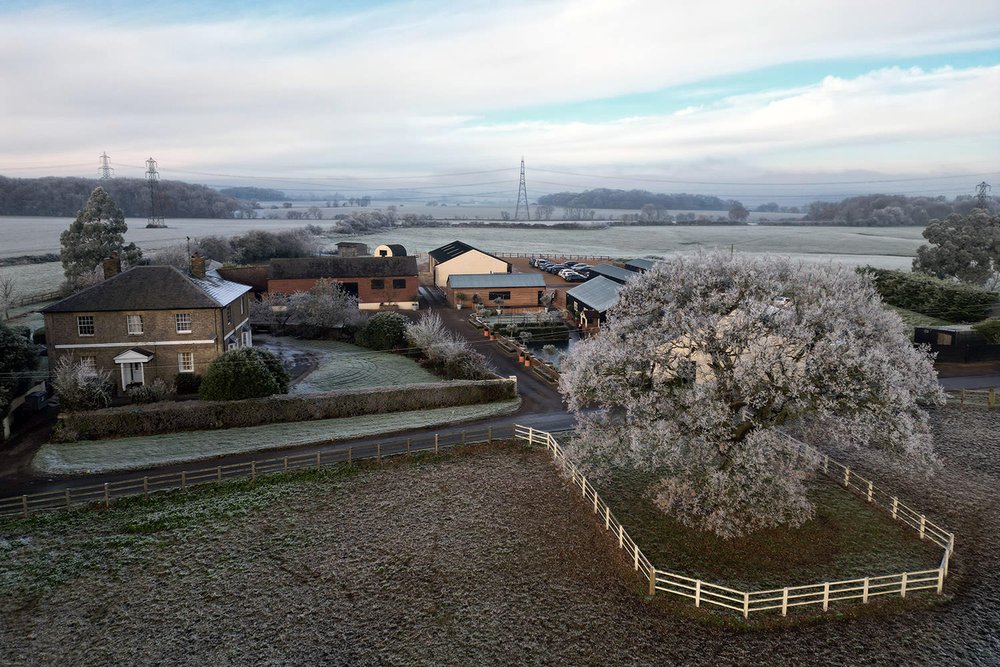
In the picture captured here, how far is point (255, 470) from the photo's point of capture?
84.6 feet

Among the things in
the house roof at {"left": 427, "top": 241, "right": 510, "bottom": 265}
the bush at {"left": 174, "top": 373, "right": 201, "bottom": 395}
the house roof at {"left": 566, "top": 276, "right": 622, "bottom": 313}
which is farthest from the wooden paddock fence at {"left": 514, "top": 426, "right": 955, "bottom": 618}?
the house roof at {"left": 427, "top": 241, "right": 510, "bottom": 265}

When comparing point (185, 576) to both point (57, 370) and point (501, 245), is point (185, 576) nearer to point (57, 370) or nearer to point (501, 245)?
point (57, 370)

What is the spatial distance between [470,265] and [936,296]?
43.5 metres

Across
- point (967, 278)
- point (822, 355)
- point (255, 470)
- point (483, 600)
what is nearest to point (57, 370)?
point (255, 470)

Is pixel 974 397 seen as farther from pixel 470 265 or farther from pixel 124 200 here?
pixel 124 200

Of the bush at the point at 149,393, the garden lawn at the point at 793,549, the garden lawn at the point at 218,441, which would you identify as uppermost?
the bush at the point at 149,393

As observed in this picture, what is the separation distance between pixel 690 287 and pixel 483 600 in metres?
11.2

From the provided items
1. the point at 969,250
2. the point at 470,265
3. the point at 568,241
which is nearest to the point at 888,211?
the point at 568,241

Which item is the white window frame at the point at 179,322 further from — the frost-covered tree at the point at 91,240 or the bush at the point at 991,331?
the bush at the point at 991,331

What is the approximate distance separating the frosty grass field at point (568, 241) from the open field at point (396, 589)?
190 ft

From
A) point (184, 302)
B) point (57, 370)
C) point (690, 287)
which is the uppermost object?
point (690, 287)

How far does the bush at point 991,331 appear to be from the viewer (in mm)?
42000

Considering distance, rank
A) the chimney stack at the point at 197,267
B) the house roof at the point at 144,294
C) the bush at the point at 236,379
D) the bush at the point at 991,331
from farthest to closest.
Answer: the bush at the point at 991,331 → the chimney stack at the point at 197,267 → the house roof at the point at 144,294 → the bush at the point at 236,379

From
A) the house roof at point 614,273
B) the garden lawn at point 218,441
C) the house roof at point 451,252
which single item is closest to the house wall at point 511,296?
the house roof at point 614,273
